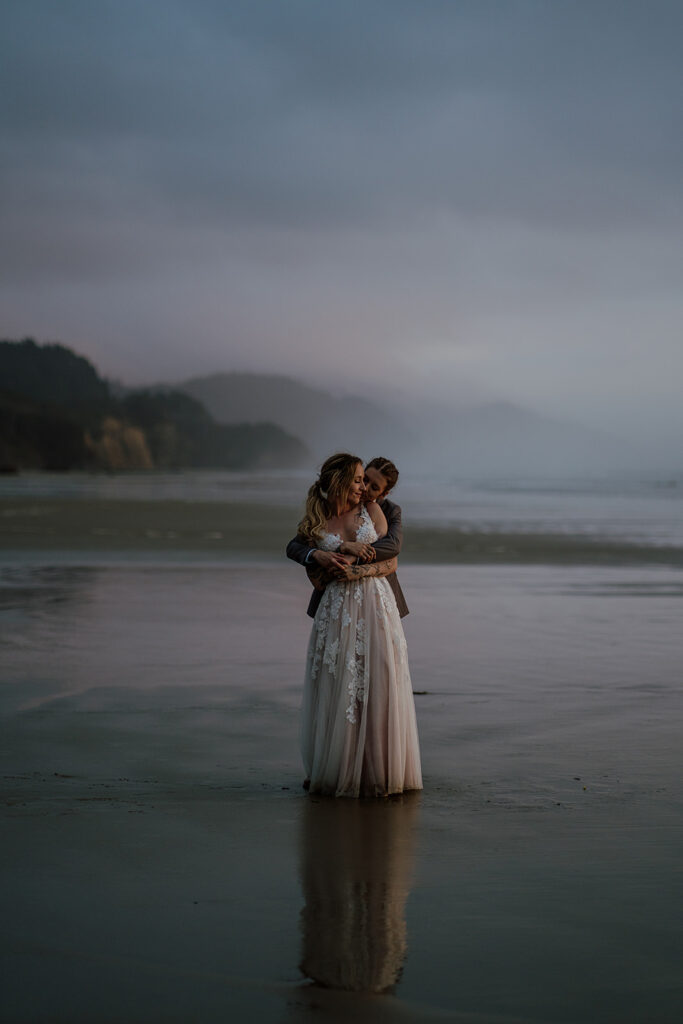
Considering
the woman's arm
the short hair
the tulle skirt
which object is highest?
the short hair

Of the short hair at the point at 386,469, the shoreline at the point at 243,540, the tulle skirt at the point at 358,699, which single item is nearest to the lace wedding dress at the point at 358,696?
the tulle skirt at the point at 358,699

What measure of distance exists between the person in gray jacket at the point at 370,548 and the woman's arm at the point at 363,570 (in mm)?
36

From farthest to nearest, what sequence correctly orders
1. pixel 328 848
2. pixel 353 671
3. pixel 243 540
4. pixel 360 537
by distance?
pixel 243 540, pixel 360 537, pixel 353 671, pixel 328 848

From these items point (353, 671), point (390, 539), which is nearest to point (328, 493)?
point (390, 539)

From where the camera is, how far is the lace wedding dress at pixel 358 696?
5910 mm

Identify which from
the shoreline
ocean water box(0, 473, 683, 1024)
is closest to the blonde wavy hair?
ocean water box(0, 473, 683, 1024)

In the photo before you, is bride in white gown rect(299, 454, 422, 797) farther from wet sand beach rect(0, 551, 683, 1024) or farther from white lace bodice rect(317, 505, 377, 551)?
wet sand beach rect(0, 551, 683, 1024)

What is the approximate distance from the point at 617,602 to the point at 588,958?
11646mm

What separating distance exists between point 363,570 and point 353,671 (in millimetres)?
542

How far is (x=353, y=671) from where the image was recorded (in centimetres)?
592

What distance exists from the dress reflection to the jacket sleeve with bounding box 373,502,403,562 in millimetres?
1332

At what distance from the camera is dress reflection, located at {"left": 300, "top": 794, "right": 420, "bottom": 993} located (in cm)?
387

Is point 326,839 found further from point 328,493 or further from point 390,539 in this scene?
point 328,493

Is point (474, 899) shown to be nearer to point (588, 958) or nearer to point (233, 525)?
point (588, 958)
